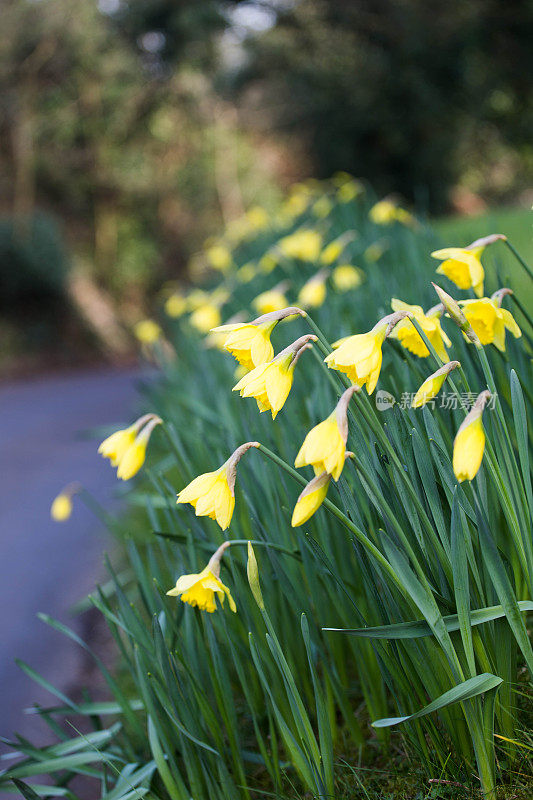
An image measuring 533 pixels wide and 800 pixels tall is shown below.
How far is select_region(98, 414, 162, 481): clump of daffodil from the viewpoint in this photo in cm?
140

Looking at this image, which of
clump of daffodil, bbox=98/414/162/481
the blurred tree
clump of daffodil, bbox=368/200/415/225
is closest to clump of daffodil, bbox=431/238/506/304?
clump of daffodil, bbox=98/414/162/481

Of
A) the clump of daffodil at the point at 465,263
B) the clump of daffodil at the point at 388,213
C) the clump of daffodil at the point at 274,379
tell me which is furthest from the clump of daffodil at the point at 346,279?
the clump of daffodil at the point at 274,379

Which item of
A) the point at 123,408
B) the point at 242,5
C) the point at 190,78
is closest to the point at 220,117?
the point at 190,78

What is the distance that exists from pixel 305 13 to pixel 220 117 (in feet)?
10.9

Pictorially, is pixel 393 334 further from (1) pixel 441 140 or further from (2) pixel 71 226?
(2) pixel 71 226

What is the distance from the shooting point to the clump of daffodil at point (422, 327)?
1.16 meters

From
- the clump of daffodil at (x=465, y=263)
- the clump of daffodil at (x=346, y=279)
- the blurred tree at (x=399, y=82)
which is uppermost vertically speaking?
the blurred tree at (x=399, y=82)

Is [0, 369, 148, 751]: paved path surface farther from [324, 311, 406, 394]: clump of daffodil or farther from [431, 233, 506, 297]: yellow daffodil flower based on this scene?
[431, 233, 506, 297]: yellow daffodil flower

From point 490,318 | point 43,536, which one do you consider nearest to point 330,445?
point 490,318

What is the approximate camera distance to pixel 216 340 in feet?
8.86

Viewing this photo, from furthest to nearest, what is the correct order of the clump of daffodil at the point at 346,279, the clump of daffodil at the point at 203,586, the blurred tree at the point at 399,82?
the blurred tree at the point at 399,82, the clump of daffodil at the point at 346,279, the clump of daffodil at the point at 203,586

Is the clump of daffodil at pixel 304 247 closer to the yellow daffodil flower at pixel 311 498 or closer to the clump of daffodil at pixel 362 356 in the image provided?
the clump of daffodil at pixel 362 356

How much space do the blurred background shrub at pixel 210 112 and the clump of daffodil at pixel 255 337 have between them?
28.0ft

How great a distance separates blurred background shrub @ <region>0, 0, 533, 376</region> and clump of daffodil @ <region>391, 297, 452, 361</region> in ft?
27.5
